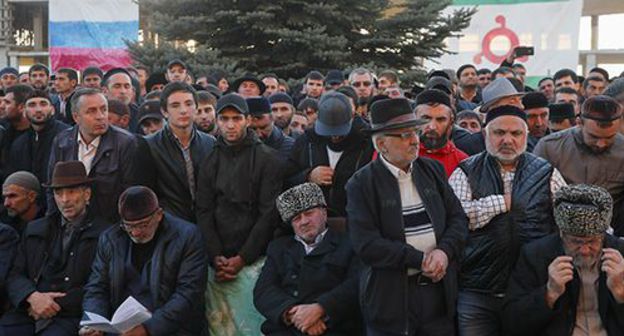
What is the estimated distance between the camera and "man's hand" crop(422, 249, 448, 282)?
13.0 ft

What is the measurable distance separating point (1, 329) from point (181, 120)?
2.12m

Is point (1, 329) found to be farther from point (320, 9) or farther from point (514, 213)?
point (320, 9)

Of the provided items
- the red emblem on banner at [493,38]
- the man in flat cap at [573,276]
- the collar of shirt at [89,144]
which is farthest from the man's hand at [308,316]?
the red emblem on banner at [493,38]

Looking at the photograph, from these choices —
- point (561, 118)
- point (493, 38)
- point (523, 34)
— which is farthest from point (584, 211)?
point (523, 34)

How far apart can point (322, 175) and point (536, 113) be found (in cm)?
218

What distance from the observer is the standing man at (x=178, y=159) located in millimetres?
5500

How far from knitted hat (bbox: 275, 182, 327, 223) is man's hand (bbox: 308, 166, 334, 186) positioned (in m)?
0.33

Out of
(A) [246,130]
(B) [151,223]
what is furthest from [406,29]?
(B) [151,223]

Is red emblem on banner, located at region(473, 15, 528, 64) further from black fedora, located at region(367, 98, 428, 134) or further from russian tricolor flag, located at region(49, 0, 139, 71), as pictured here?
black fedora, located at region(367, 98, 428, 134)

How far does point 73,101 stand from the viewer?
5.90m

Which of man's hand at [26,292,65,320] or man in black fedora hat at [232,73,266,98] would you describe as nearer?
man's hand at [26,292,65,320]

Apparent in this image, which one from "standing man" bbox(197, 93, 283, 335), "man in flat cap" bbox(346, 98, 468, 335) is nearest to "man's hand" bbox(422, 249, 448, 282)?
"man in flat cap" bbox(346, 98, 468, 335)

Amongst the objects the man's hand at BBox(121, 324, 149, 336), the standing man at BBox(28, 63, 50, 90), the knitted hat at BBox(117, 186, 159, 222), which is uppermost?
the standing man at BBox(28, 63, 50, 90)

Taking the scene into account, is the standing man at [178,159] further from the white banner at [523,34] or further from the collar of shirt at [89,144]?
the white banner at [523,34]
